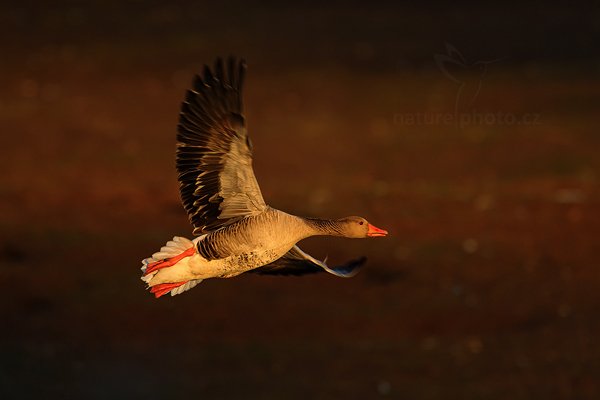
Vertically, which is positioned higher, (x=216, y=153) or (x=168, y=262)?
(x=216, y=153)

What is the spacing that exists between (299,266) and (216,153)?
116cm

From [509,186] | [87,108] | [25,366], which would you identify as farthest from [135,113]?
[25,366]

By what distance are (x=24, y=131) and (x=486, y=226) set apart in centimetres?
574

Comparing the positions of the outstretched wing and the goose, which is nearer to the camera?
the goose

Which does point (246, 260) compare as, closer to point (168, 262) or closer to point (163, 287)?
point (168, 262)

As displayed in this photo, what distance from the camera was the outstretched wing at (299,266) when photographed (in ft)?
26.8

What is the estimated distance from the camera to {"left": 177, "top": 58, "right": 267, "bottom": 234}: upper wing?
24.7 ft

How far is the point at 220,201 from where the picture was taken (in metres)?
7.81

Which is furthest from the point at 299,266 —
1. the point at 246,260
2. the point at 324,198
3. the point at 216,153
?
the point at 324,198

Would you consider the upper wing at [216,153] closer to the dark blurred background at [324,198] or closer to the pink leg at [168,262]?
the pink leg at [168,262]
